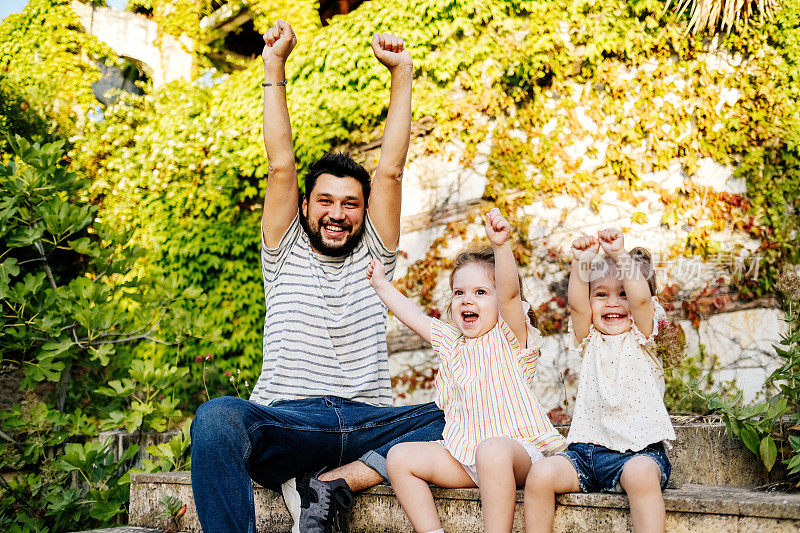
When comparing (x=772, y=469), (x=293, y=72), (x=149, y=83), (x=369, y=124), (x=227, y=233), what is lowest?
(x=772, y=469)

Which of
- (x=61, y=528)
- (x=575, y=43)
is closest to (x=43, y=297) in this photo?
(x=61, y=528)

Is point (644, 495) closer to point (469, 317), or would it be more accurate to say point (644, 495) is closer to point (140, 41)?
point (469, 317)

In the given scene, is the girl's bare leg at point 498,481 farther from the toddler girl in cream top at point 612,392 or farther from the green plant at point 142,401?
the green plant at point 142,401

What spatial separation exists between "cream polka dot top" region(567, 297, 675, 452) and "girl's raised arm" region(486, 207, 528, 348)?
0.21 m

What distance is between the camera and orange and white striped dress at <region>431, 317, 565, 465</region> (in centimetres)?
192

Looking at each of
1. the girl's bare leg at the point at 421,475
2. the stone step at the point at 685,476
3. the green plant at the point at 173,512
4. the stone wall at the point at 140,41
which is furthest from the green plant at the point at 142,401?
the stone wall at the point at 140,41

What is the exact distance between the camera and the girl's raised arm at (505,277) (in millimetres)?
1760

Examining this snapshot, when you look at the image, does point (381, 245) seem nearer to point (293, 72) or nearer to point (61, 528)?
point (61, 528)

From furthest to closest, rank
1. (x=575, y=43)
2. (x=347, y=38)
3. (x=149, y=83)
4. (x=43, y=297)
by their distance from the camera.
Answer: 1. (x=149, y=83)
2. (x=347, y=38)
3. (x=575, y=43)
4. (x=43, y=297)

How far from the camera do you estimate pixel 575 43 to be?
13.6 feet

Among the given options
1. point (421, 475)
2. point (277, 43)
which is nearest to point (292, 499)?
point (421, 475)

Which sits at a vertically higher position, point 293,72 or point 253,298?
point 293,72

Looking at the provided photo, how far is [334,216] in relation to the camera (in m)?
2.25

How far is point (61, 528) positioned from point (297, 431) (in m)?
1.52
